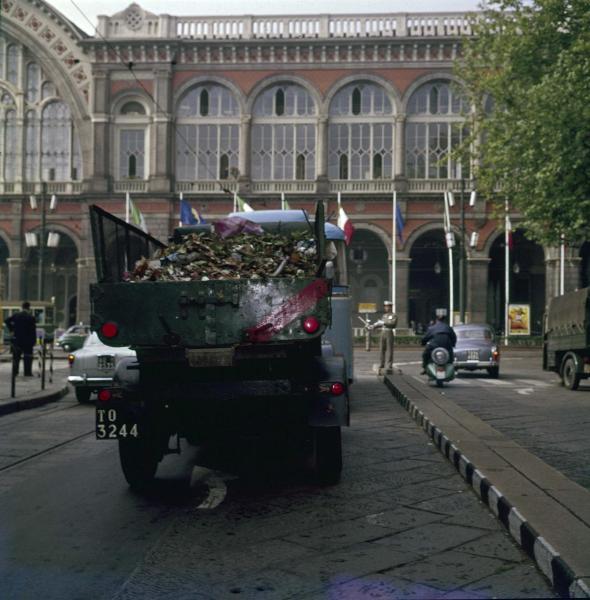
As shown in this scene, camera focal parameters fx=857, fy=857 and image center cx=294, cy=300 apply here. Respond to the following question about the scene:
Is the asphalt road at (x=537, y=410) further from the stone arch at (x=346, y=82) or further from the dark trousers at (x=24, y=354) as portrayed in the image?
the stone arch at (x=346, y=82)

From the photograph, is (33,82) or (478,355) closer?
(478,355)

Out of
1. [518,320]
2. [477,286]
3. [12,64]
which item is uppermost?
[12,64]

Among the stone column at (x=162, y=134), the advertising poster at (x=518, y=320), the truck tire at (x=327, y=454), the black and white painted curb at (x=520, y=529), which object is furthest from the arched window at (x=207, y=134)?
the truck tire at (x=327, y=454)

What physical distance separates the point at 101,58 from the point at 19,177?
7591 mm

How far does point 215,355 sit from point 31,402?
841 centimetres

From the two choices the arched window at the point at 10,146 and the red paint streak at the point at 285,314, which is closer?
the red paint streak at the point at 285,314

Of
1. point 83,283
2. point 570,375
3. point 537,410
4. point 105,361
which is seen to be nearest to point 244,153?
point 83,283

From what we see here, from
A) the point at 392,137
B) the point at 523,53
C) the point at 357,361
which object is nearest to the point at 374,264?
the point at 392,137

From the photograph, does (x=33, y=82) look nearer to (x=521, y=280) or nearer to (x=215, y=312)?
(x=521, y=280)

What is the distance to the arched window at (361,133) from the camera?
4334 cm

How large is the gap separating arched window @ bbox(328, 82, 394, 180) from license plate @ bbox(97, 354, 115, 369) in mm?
31027

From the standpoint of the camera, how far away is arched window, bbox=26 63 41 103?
148 ft

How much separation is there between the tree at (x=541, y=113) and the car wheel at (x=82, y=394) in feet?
42.4

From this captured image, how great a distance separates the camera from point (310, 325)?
6.29m
